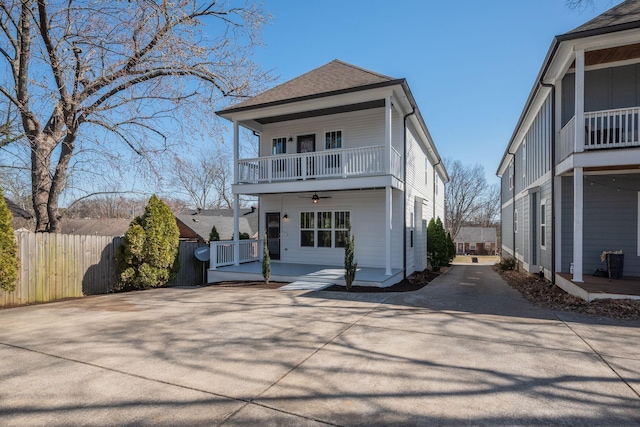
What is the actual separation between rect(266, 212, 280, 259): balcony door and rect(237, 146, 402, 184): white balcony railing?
2.03 metres

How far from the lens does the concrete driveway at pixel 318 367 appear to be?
2787mm

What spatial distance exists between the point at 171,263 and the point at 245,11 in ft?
25.8

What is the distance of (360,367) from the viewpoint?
3725 millimetres

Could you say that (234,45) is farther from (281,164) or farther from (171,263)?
(171,263)

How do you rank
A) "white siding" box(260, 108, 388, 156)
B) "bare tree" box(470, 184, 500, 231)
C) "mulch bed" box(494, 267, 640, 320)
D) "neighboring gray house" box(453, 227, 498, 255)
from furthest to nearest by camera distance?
1. "bare tree" box(470, 184, 500, 231)
2. "neighboring gray house" box(453, 227, 498, 255)
3. "white siding" box(260, 108, 388, 156)
4. "mulch bed" box(494, 267, 640, 320)

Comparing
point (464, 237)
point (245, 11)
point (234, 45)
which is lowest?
point (464, 237)

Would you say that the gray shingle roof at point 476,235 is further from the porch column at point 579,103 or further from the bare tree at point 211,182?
the porch column at point 579,103

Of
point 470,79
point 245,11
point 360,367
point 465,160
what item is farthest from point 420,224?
point 465,160

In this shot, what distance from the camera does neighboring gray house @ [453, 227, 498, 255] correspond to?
54188 millimetres

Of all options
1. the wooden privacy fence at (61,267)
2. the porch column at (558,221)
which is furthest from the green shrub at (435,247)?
the wooden privacy fence at (61,267)


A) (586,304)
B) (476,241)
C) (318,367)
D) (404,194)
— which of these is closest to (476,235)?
(476,241)

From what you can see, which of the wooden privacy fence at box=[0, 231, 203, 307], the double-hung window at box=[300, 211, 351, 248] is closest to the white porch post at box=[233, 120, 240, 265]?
the double-hung window at box=[300, 211, 351, 248]

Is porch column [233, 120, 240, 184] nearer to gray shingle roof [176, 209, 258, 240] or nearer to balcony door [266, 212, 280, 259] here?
balcony door [266, 212, 280, 259]

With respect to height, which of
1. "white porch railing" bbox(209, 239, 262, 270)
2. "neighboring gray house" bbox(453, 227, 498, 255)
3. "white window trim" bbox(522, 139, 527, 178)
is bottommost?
"neighboring gray house" bbox(453, 227, 498, 255)
